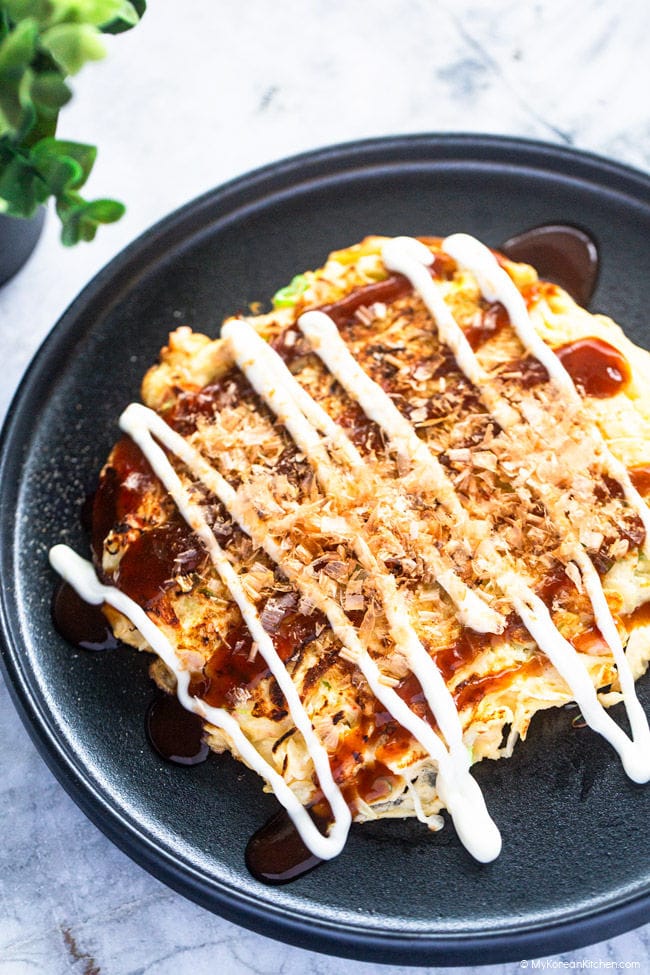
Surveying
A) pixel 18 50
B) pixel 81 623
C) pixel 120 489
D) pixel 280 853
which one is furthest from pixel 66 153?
pixel 280 853

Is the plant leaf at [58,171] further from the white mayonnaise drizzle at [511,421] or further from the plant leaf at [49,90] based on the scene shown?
the white mayonnaise drizzle at [511,421]

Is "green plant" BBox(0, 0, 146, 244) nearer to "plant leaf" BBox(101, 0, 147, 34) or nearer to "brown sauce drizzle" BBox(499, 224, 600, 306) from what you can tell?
"plant leaf" BBox(101, 0, 147, 34)

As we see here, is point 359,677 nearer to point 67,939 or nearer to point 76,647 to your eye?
point 76,647

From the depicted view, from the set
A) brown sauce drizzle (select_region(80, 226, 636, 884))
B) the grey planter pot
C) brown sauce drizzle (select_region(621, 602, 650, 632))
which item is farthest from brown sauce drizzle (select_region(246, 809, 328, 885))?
the grey planter pot

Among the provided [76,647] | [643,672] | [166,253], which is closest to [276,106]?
[166,253]

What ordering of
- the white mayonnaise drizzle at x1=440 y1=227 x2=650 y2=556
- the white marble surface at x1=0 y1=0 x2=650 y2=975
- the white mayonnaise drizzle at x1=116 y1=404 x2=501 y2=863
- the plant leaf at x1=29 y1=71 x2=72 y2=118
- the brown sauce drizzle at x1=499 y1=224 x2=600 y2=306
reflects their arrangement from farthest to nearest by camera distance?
1. the white marble surface at x1=0 y1=0 x2=650 y2=975
2. the brown sauce drizzle at x1=499 y1=224 x2=600 y2=306
3. the white mayonnaise drizzle at x1=440 y1=227 x2=650 y2=556
4. the white mayonnaise drizzle at x1=116 y1=404 x2=501 y2=863
5. the plant leaf at x1=29 y1=71 x2=72 y2=118

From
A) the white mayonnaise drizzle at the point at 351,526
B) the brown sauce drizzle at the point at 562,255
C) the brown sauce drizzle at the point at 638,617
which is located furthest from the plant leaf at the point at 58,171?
the brown sauce drizzle at the point at 638,617

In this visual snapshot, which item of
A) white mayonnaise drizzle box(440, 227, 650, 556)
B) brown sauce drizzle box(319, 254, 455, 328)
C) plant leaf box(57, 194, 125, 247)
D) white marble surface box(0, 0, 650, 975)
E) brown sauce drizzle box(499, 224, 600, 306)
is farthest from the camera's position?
white marble surface box(0, 0, 650, 975)

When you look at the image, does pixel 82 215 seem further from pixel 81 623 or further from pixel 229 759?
pixel 229 759
